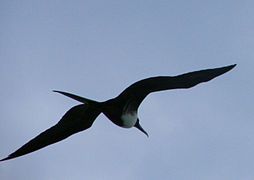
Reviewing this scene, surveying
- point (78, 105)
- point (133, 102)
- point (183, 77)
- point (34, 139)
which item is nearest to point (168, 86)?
point (183, 77)

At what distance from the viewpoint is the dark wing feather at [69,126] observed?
472 inches

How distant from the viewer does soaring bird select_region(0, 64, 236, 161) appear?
429 inches

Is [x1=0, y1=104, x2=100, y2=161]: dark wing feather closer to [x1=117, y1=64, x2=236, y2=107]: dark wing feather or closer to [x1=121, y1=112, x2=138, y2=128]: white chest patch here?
[x1=121, y1=112, x2=138, y2=128]: white chest patch

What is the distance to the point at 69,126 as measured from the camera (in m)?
12.4

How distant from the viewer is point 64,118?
12.3 m

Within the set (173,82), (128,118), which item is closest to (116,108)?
(128,118)

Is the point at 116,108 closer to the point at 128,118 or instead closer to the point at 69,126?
the point at 128,118

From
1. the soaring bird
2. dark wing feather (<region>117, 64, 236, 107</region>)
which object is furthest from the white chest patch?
dark wing feather (<region>117, 64, 236, 107</region>)

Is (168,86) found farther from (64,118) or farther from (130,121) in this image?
(64,118)

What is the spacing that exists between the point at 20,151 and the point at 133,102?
2.49 metres

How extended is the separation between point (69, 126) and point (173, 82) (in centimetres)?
279

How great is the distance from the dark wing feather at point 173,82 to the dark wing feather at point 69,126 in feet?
4.37

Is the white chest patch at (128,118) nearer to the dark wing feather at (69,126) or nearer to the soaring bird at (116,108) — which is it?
the soaring bird at (116,108)

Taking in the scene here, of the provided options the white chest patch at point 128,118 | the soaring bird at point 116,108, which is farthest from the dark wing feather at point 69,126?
the white chest patch at point 128,118
